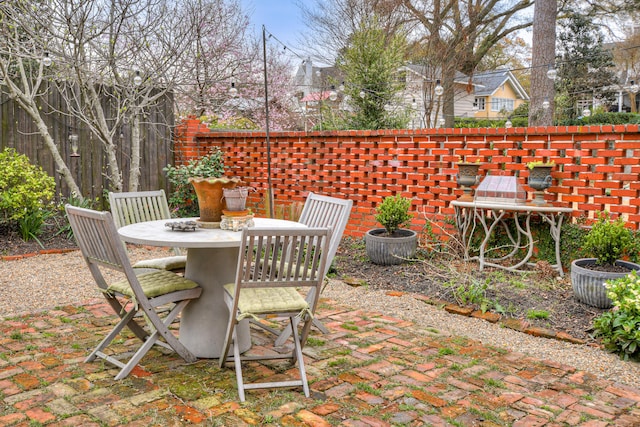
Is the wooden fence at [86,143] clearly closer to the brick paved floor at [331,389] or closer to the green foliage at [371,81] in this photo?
the green foliage at [371,81]

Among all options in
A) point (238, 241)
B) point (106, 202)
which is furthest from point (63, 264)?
point (238, 241)

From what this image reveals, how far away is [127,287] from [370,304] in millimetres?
2102

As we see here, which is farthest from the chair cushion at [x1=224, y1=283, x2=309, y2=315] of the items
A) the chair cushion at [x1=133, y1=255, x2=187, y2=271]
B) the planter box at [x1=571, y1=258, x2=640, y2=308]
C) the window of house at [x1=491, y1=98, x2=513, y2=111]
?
the window of house at [x1=491, y1=98, x2=513, y2=111]

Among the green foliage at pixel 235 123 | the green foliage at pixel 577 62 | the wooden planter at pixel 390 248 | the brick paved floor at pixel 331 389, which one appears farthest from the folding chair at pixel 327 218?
the green foliage at pixel 577 62

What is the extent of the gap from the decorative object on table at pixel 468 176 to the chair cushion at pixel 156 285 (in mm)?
3202

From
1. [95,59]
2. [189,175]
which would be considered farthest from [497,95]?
[95,59]

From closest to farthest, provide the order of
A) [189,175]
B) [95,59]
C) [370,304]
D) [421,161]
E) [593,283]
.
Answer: [593,283] → [370,304] → [421,161] → [95,59] → [189,175]

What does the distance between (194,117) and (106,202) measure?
1.91 meters

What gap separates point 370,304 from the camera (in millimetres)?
4625

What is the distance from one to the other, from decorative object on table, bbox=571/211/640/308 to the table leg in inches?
98.8

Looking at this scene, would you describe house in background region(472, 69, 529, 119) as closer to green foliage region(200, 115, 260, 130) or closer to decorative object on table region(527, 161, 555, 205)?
green foliage region(200, 115, 260, 130)

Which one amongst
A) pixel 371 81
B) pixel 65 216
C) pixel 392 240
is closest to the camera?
pixel 392 240

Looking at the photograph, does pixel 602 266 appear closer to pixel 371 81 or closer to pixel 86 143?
pixel 86 143

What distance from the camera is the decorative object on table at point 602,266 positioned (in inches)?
159
